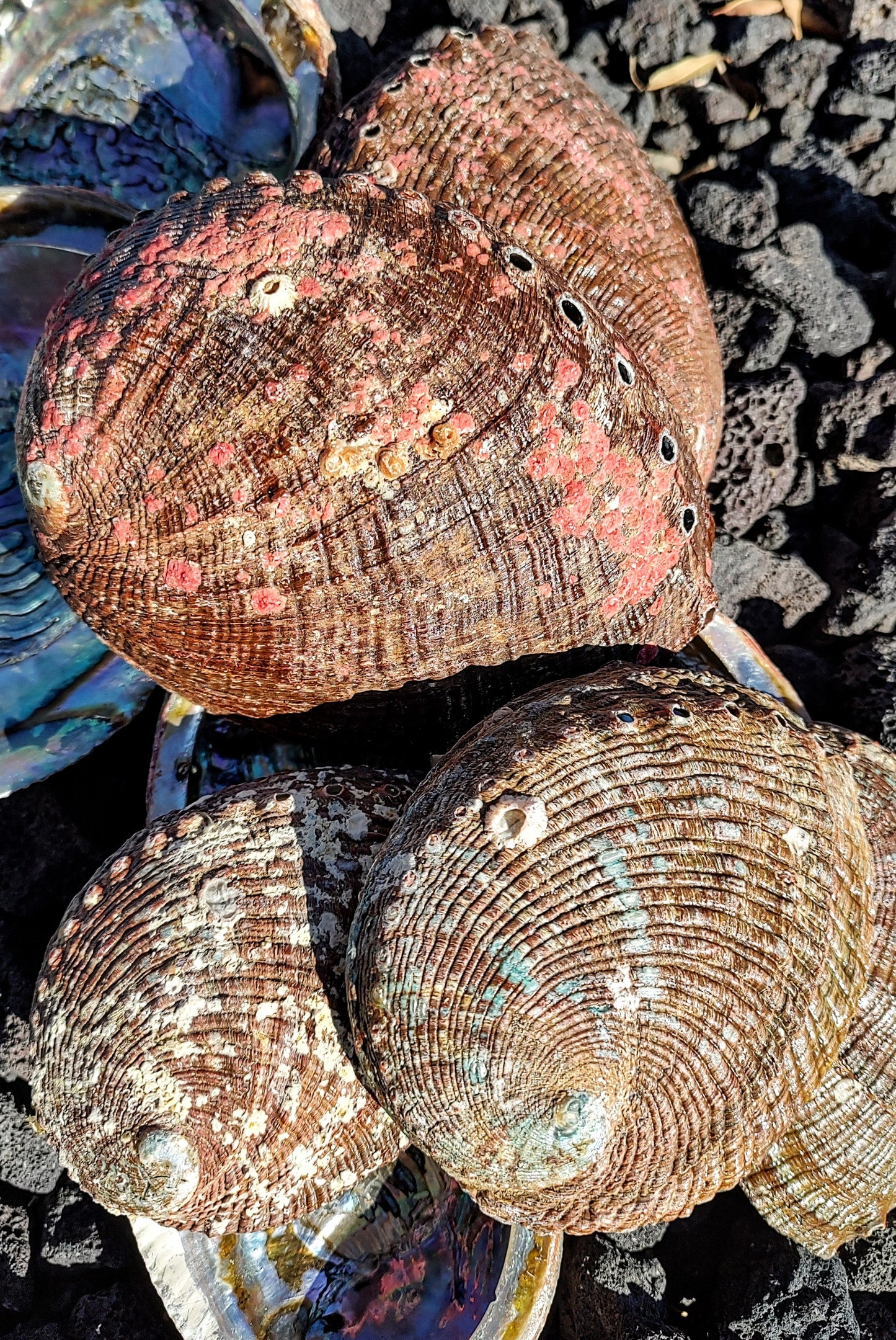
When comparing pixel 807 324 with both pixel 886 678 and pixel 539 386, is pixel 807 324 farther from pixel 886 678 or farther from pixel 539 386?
pixel 539 386

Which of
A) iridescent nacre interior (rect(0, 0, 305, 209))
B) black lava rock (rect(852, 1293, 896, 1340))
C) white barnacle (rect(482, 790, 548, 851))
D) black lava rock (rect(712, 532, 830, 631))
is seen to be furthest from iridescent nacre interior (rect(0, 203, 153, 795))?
black lava rock (rect(852, 1293, 896, 1340))

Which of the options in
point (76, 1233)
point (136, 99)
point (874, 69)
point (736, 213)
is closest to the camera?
point (76, 1233)

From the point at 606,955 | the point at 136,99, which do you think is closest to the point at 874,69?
the point at 136,99

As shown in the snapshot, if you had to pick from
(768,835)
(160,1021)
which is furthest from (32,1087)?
(768,835)

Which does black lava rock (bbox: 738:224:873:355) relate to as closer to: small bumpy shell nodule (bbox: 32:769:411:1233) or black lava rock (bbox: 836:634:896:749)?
black lava rock (bbox: 836:634:896:749)

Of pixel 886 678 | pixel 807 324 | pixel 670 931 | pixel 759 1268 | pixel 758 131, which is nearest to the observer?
pixel 670 931

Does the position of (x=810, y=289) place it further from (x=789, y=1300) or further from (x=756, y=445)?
(x=789, y=1300)

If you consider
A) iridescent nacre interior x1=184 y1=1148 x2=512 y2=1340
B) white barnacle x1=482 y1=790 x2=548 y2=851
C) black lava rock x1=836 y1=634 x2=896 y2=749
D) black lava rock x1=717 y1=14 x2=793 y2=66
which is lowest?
iridescent nacre interior x1=184 y1=1148 x2=512 y2=1340
